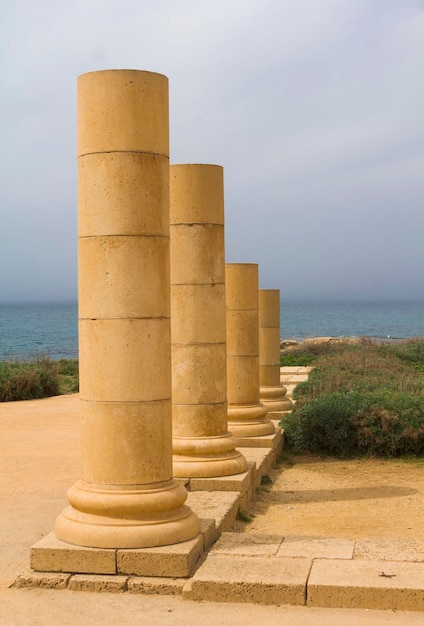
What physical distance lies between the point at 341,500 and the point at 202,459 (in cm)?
217

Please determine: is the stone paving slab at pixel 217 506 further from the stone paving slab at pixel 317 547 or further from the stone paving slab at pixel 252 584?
the stone paving slab at pixel 252 584

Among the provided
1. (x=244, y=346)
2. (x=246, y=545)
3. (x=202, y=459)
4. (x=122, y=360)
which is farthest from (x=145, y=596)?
(x=244, y=346)

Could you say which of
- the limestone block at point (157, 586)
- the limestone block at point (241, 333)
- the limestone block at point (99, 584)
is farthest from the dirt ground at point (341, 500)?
A: the limestone block at point (99, 584)

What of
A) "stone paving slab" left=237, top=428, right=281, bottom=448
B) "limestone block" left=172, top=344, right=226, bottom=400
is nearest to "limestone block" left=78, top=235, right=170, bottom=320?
"limestone block" left=172, top=344, right=226, bottom=400

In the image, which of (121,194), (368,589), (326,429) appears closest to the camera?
Answer: (368,589)

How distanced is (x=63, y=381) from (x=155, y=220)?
19.2 m

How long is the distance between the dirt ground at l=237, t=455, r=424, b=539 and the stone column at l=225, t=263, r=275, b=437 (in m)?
1.00

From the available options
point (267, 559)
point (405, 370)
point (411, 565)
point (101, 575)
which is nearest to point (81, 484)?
point (101, 575)

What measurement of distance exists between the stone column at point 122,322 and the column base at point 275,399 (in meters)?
10.6

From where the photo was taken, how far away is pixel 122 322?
804cm

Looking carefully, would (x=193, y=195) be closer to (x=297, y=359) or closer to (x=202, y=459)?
(x=202, y=459)

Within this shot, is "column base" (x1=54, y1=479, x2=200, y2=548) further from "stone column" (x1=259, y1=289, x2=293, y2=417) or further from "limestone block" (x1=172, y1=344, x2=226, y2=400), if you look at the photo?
"stone column" (x1=259, y1=289, x2=293, y2=417)

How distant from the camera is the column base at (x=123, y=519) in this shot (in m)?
7.84

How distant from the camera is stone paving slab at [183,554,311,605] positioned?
7.27 meters
